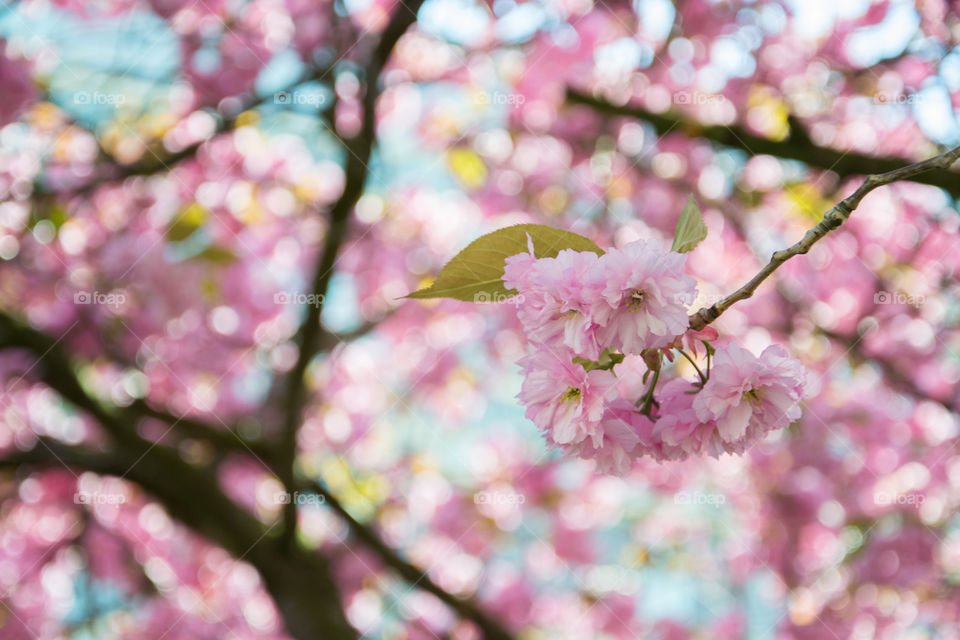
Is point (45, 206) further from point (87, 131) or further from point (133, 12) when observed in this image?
point (133, 12)

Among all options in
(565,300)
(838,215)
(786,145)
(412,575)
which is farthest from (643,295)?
(412,575)

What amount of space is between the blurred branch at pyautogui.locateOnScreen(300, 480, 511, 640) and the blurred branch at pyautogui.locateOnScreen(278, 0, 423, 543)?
145mm

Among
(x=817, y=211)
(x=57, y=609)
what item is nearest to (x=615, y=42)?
(x=817, y=211)

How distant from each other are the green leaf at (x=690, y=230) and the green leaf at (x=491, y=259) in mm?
80

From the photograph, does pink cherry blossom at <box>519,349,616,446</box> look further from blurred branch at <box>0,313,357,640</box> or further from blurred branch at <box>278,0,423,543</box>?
blurred branch at <box>0,313,357,640</box>

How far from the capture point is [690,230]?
2.54ft

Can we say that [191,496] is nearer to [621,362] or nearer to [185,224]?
[185,224]

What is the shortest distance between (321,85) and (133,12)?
1141mm

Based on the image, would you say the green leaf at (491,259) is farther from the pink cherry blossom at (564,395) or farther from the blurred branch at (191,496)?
the blurred branch at (191,496)

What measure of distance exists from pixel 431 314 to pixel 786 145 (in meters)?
2.85

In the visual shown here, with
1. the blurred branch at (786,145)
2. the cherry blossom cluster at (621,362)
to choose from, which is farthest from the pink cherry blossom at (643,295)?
the blurred branch at (786,145)

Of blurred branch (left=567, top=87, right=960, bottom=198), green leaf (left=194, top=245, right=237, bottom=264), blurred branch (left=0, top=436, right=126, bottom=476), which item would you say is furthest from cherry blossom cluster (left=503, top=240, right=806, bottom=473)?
green leaf (left=194, top=245, right=237, bottom=264)

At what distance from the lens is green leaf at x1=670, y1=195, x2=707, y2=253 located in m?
0.76

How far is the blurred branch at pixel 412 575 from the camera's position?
7.63 ft
